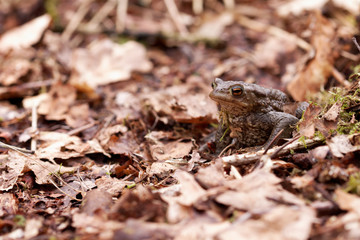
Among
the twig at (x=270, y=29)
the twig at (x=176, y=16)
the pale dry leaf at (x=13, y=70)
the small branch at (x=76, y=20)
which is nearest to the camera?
the pale dry leaf at (x=13, y=70)

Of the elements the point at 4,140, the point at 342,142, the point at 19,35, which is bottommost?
the point at 4,140

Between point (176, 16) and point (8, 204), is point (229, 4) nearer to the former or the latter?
point (176, 16)

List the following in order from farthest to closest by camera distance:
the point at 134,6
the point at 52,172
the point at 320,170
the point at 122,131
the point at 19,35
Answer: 1. the point at 134,6
2. the point at 19,35
3. the point at 122,131
4. the point at 52,172
5. the point at 320,170

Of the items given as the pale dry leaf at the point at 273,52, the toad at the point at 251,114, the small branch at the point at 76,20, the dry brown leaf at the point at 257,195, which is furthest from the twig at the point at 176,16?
the dry brown leaf at the point at 257,195

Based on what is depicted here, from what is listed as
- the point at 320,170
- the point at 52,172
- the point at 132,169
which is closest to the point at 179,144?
the point at 132,169

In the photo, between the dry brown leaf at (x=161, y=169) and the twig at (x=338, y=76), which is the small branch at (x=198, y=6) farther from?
the dry brown leaf at (x=161, y=169)

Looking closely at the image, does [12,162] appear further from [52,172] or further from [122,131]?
[122,131]

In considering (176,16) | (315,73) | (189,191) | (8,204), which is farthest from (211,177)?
(176,16)
